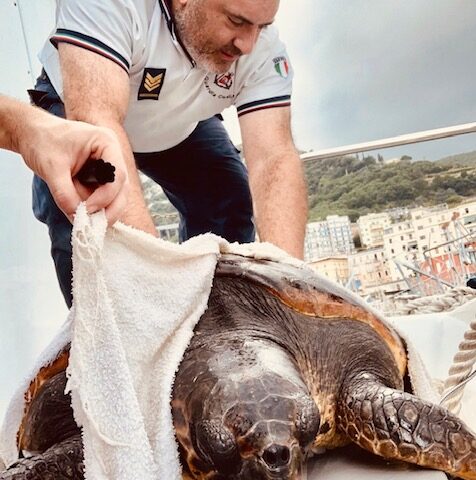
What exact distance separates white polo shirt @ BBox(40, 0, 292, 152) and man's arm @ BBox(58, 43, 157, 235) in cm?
3

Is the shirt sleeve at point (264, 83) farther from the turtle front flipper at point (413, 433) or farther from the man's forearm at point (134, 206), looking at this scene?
the turtle front flipper at point (413, 433)

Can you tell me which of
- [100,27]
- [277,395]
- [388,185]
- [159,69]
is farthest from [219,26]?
[388,185]

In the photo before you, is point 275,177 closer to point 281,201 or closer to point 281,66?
point 281,201

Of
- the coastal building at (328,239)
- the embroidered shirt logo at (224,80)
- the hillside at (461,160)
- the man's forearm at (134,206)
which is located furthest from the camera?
the hillside at (461,160)

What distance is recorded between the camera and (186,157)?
188 cm

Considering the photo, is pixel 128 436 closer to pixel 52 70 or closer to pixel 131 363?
pixel 131 363

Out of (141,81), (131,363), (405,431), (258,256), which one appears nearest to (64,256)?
(141,81)

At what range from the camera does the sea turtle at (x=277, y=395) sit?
1.77ft

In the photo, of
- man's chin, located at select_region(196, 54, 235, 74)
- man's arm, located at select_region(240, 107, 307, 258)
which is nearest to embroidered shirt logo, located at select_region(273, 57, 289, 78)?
man's arm, located at select_region(240, 107, 307, 258)

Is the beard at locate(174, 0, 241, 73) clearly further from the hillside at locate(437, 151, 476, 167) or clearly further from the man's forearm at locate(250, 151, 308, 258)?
the hillside at locate(437, 151, 476, 167)

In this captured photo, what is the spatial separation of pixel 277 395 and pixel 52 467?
0.28 metres

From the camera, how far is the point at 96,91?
1229mm

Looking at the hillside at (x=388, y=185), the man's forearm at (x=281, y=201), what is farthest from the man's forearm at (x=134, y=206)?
the hillside at (x=388, y=185)

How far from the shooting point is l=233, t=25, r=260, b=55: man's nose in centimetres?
145
